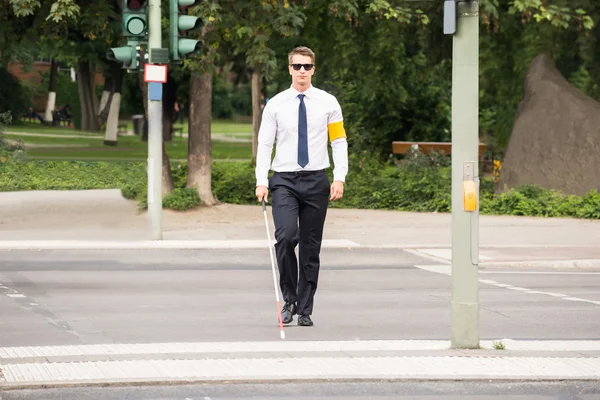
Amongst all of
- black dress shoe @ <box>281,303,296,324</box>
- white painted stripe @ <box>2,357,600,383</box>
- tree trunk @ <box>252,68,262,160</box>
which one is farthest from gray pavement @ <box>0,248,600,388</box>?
tree trunk @ <box>252,68,262,160</box>

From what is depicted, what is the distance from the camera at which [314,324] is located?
988cm

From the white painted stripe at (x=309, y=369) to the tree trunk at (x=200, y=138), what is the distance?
50.7 ft

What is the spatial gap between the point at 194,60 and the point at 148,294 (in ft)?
30.4

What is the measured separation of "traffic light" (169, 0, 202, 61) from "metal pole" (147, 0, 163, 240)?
26 cm

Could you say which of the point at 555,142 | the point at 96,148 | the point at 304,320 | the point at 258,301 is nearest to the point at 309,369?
the point at 304,320

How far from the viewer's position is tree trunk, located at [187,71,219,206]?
23.0 metres

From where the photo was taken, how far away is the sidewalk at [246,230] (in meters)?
17.1

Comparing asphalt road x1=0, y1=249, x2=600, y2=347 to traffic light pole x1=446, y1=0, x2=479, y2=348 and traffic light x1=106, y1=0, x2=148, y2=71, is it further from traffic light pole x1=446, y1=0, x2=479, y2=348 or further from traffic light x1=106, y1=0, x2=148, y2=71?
traffic light x1=106, y1=0, x2=148, y2=71

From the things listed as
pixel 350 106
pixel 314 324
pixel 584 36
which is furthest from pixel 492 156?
pixel 314 324

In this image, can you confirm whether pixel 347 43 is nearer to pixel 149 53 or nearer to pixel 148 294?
pixel 149 53

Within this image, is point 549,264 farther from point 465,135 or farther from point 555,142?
point 555,142

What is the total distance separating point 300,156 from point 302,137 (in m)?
0.14

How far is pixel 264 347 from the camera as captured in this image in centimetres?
834

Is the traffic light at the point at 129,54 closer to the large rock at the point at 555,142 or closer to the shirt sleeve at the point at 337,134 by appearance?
the shirt sleeve at the point at 337,134
